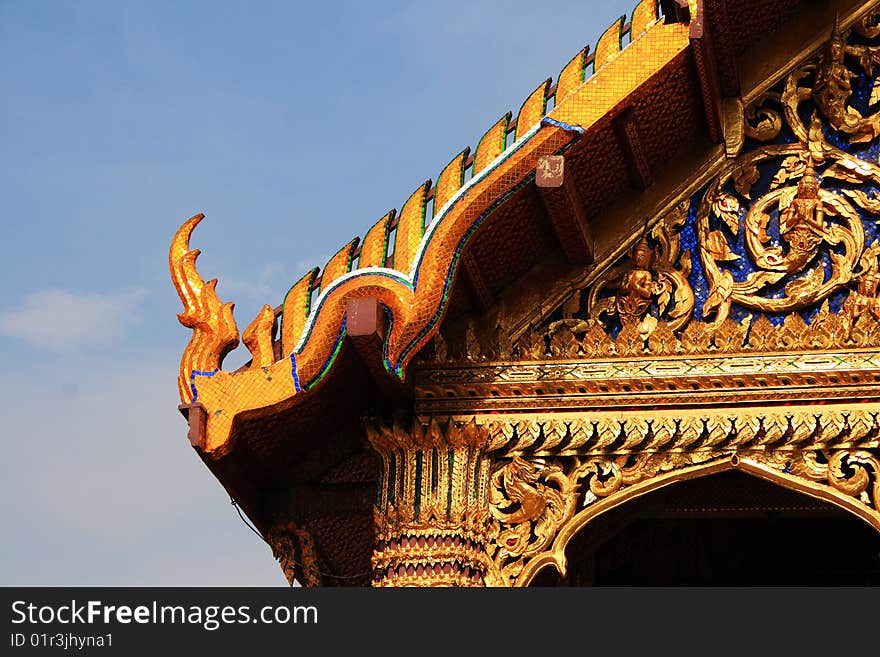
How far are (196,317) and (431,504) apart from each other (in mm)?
1270

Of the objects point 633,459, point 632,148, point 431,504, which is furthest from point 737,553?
point 632,148

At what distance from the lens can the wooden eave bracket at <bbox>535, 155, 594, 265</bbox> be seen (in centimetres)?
763

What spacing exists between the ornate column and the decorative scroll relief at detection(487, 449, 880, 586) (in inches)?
3.7

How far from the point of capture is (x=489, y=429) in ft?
26.0

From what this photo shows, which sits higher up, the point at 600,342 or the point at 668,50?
the point at 668,50

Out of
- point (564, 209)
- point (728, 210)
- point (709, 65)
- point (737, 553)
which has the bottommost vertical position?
point (737, 553)

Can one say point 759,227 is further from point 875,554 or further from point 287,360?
point 875,554

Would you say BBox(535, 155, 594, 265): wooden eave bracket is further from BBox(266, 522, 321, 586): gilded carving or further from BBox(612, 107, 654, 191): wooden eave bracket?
BBox(266, 522, 321, 586): gilded carving

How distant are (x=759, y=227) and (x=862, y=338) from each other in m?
0.71

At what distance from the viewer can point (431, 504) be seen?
25.7ft

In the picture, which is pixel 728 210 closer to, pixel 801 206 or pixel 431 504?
pixel 801 206

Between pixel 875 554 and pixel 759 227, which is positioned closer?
pixel 759 227

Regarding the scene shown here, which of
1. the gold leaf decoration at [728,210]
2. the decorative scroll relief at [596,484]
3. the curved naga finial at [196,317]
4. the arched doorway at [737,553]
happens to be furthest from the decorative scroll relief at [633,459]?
the arched doorway at [737,553]
